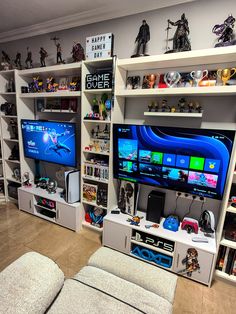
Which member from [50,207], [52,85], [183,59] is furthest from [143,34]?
[50,207]

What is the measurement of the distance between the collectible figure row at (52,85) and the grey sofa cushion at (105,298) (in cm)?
198

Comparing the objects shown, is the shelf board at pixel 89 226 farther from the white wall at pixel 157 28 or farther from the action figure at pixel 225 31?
the action figure at pixel 225 31

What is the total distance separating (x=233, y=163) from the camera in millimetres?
1524

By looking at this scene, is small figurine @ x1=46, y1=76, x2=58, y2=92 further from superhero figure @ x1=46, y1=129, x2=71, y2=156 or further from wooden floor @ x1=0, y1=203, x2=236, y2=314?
wooden floor @ x1=0, y1=203, x2=236, y2=314

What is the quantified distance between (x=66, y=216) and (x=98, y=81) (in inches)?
66.0

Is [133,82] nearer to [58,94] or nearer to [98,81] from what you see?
[98,81]

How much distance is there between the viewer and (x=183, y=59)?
160 centimetres

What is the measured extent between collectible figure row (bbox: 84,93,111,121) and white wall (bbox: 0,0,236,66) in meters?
0.54

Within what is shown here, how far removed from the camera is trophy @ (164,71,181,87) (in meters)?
1.72

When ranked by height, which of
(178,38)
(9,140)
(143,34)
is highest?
(143,34)

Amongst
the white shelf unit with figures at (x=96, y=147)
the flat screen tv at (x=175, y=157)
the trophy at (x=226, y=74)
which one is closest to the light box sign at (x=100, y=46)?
the white shelf unit with figures at (x=96, y=147)

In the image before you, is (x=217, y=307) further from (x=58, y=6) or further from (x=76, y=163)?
(x=58, y=6)

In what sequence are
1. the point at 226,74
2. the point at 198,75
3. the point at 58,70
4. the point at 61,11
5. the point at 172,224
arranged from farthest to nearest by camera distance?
the point at 58,70 → the point at 61,11 → the point at 172,224 → the point at 198,75 → the point at 226,74

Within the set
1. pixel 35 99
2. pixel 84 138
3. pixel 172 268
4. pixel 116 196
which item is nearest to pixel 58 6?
pixel 35 99
